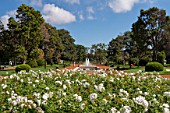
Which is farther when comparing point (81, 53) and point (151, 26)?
point (81, 53)

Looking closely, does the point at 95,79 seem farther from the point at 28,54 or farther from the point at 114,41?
the point at 114,41

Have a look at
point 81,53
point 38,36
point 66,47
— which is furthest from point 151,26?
point 81,53

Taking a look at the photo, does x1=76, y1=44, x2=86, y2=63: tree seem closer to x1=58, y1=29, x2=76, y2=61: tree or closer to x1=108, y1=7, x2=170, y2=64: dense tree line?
x1=58, y1=29, x2=76, y2=61: tree

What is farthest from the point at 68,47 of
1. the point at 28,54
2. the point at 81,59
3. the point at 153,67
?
the point at 153,67

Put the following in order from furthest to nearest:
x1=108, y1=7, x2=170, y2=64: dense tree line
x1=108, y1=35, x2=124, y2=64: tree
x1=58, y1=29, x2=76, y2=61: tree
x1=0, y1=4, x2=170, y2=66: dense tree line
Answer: x1=58, y1=29, x2=76, y2=61: tree
x1=108, y1=35, x2=124, y2=64: tree
x1=108, y1=7, x2=170, y2=64: dense tree line
x1=0, y1=4, x2=170, y2=66: dense tree line

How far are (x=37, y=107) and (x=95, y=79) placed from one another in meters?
3.50

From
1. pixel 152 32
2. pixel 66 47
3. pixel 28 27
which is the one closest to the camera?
pixel 28 27

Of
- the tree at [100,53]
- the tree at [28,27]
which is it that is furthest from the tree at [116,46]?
the tree at [28,27]

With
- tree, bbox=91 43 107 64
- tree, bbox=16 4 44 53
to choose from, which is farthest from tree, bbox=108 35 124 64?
tree, bbox=16 4 44 53

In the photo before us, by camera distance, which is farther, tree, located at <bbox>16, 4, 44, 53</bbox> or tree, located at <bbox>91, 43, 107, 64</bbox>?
tree, located at <bbox>91, 43, 107, 64</bbox>

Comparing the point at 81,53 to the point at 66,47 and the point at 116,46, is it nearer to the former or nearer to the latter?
the point at 66,47

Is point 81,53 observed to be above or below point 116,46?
below

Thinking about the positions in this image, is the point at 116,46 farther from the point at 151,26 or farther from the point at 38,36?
the point at 38,36

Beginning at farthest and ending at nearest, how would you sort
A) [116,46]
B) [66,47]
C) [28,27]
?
[66,47]
[116,46]
[28,27]
